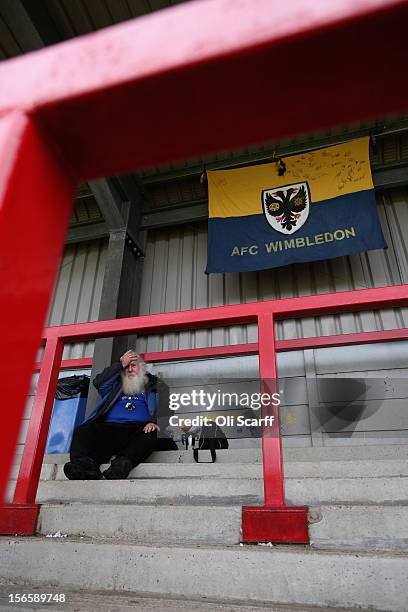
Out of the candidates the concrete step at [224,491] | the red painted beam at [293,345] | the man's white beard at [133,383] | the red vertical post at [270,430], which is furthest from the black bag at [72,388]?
the red vertical post at [270,430]

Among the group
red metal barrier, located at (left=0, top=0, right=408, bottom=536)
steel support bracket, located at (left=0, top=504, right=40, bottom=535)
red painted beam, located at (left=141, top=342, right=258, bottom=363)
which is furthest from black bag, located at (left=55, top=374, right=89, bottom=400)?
red metal barrier, located at (left=0, top=0, right=408, bottom=536)

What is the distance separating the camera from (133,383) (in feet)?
9.85

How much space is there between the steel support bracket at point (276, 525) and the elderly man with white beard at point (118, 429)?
0.95 m

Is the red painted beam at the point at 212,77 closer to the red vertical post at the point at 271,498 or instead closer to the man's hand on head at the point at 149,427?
the red vertical post at the point at 271,498

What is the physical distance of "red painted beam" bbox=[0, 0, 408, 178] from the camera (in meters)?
0.35

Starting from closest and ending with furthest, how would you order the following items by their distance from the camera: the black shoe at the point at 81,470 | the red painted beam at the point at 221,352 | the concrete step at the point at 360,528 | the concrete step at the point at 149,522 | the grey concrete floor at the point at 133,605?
1. the grey concrete floor at the point at 133,605
2. the concrete step at the point at 360,528
3. the concrete step at the point at 149,522
4. the black shoe at the point at 81,470
5. the red painted beam at the point at 221,352

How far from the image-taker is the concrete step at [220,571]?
1.17m

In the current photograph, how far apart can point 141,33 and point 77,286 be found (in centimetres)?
529

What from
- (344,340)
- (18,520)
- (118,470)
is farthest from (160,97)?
(344,340)

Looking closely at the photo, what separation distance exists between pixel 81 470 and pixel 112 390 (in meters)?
0.76

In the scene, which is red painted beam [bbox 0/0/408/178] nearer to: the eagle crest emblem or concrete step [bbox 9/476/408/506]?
concrete step [bbox 9/476/408/506]

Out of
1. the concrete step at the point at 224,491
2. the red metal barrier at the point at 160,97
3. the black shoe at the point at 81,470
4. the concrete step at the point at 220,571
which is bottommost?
the concrete step at the point at 220,571

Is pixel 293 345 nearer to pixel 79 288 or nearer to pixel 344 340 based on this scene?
pixel 344 340

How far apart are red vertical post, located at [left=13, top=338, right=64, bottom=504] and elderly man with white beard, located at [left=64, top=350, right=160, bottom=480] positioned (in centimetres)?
31
